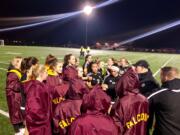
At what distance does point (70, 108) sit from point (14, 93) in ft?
8.36

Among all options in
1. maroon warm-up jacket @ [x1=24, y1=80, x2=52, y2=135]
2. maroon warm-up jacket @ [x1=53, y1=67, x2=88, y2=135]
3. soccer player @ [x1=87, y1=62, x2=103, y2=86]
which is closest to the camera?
maroon warm-up jacket @ [x1=53, y1=67, x2=88, y2=135]

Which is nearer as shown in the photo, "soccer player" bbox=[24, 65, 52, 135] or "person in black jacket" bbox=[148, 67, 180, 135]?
"person in black jacket" bbox=[148, 67, 180, 135]

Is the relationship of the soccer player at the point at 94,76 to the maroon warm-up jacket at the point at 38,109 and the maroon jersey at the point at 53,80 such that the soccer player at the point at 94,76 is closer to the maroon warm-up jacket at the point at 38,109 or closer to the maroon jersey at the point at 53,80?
the maroon jersey at the point at 53,80

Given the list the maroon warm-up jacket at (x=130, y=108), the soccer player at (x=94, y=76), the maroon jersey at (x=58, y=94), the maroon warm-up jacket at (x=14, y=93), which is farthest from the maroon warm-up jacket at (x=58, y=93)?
the soccer player at (x=94, y=76)

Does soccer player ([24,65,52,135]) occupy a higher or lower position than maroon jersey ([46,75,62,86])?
lower

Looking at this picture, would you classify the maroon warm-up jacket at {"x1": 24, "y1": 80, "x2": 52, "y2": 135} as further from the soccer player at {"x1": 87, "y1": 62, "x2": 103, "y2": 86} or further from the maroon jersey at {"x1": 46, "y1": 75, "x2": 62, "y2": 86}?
the soccer player at {"x1": 87, "y1": 62, "x2": 103, "y2": 86}

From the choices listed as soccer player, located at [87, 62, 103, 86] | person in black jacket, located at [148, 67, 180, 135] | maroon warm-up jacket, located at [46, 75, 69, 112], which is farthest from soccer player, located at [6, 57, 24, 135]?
person in black jacket, located at [148, 67, 180, 135]

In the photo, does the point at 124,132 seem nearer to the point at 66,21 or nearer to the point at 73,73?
the point at 73,73

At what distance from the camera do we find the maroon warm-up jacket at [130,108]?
15.7 ft

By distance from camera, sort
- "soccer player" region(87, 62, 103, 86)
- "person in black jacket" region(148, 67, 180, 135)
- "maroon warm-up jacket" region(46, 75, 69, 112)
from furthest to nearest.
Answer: "soccer player" region(87, 62, 103, 86), "maroon warm-up jacket" region(46, 75, 69, 112), "person in black jacket" region(148, 67, 180, 135)

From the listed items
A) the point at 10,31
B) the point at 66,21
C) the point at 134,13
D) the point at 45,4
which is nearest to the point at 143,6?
the point at 134,13

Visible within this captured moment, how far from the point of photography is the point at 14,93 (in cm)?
702

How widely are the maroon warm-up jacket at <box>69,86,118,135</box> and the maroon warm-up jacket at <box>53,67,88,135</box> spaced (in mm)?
870

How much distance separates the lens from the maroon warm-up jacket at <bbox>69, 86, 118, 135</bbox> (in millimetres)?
3594
